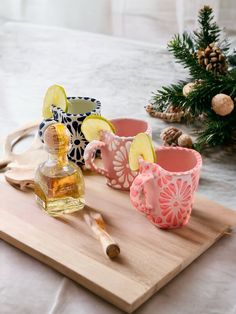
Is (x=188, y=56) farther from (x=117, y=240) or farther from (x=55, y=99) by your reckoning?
(x=117, y=240)

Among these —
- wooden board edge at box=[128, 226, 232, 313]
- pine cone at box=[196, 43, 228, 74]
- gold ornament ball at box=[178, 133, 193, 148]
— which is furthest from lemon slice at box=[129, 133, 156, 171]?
pine cone at box=[196, 43, 228, 74]

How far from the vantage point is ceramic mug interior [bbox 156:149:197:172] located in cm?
71

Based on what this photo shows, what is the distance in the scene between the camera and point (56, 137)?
0.68m

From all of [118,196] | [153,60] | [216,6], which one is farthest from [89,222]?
[216,6]

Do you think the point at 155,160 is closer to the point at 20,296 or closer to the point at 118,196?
the point at 118,196

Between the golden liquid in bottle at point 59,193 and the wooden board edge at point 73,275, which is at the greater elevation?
the golden liquid in bottle at point 59,193

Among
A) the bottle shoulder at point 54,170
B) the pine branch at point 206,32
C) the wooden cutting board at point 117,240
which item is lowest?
the wooden cutting board at point 117,240

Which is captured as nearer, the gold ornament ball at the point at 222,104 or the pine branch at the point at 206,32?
the gold ornament ball at the point at 222,104

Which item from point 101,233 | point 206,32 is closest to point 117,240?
point 101,233

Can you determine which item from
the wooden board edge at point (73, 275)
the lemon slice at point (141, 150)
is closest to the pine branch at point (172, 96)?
the lemon slice at point (141, 150)

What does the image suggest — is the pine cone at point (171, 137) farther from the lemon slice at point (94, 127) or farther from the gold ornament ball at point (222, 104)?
the lemon slice at point (94, 127)

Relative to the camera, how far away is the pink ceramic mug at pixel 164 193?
Answer: 654mm

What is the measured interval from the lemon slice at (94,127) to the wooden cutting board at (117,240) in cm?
7

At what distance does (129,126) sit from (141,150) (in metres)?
0.15
